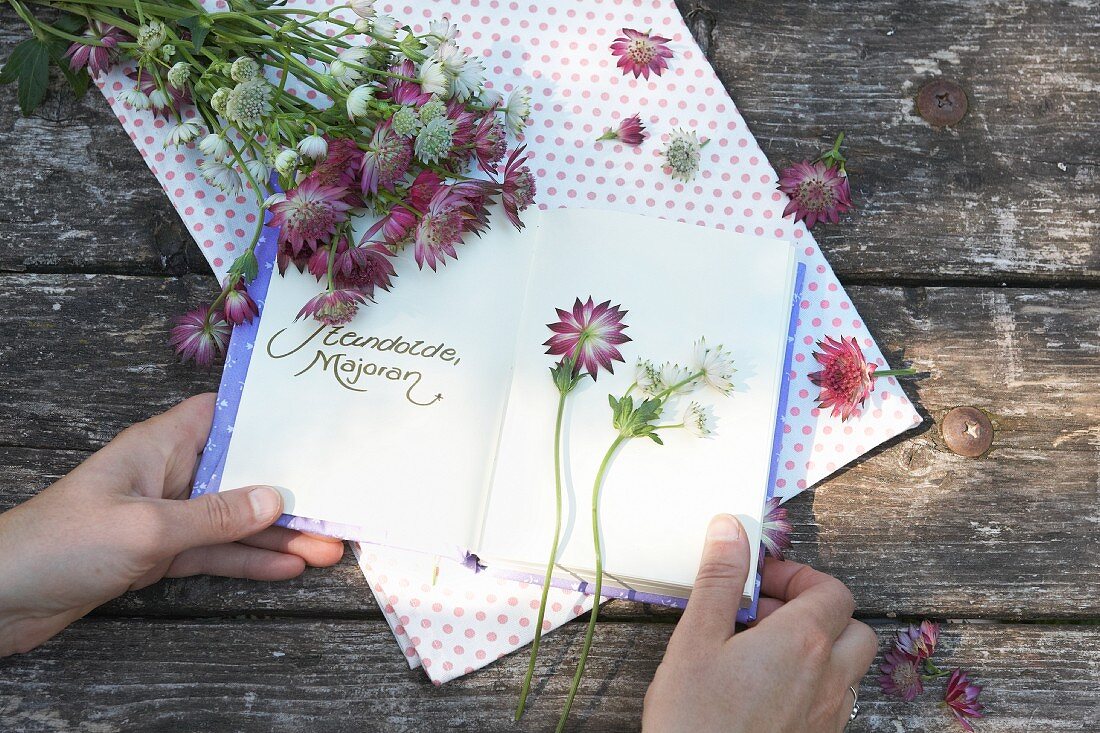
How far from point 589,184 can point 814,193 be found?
26cm

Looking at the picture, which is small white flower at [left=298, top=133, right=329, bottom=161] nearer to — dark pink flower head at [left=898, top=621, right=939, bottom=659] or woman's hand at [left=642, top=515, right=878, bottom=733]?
woman's hand at [left=642, top=515, right=878, bottom=733]

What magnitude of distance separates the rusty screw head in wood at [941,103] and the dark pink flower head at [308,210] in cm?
70

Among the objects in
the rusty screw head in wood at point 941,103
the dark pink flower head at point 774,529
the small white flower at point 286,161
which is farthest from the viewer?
the rusty screw head in wood at point 941,103

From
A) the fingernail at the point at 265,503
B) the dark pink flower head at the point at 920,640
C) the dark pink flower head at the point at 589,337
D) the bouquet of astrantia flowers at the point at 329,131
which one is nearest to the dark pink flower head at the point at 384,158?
the bouquet of astrantia flowers at the point at 329,131

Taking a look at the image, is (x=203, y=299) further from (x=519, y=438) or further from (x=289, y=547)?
(x=519, y=438)

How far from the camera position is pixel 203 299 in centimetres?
100

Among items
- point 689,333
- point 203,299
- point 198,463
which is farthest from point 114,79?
point 689,333

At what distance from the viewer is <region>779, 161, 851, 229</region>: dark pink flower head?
0.99 metres

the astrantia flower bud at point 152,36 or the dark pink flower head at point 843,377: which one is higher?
the astrantia flower bud at point 152,36

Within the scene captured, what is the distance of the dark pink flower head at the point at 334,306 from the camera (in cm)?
88

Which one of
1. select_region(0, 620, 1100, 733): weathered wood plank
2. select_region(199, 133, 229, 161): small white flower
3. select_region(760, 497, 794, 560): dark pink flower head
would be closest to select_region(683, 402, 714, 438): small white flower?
select_region(760, 497, 794, 560): dark pink flower head

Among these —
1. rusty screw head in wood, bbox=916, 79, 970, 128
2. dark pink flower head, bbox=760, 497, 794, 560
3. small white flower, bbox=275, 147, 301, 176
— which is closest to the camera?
small white flower, bbox=275, 147, 301, 176

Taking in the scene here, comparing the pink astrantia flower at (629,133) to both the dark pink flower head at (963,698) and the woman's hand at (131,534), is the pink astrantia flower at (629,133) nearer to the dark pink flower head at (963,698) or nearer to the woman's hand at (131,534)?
the woman's hand at (131,534)

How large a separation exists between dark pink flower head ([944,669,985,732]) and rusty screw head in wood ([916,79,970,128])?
2.12 ft
